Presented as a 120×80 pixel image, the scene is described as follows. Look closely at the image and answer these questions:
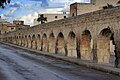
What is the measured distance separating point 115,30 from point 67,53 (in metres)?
15.0

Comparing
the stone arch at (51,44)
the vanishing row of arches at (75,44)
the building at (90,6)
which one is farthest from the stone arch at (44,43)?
the building at (90,6)

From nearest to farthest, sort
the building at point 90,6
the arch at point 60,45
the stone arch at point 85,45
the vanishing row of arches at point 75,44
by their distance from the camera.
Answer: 1. the vanishing row of arches at point 75,44
2. the stone arch at point 85,45
3. the arch at point 60,45
4. the building at point 90,6

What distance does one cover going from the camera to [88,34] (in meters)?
33.5

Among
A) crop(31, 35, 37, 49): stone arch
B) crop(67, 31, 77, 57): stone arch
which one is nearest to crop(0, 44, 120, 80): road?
crop(67, 31, 77, 57): stone arch

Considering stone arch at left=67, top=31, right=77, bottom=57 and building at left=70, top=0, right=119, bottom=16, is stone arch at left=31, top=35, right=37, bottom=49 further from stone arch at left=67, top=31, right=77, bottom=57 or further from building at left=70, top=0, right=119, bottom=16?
stone arch at left=67, top=31, right=77, bottom=57

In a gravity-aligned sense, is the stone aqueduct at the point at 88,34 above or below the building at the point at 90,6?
below

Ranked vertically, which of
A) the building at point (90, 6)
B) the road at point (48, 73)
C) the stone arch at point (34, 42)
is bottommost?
the road at point (48, 73)

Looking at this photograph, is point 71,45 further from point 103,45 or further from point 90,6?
point 90,6

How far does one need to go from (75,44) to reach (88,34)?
5.48 meters

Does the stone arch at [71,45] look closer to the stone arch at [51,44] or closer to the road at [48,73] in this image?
the stone arch at [51,44]

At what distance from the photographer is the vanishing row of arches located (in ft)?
95.5

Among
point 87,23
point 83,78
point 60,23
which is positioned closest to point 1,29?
point 60,23

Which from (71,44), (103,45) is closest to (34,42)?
(71,44)

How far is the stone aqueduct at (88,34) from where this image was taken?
2568 cm
